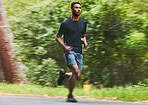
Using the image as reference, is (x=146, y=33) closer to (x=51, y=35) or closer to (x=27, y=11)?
(x=51, y=35)

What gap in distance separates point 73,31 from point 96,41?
318 centimetres

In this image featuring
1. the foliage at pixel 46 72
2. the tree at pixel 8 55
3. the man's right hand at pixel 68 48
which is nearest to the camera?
the man's right hand at pixel 68 48

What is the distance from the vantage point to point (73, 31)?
527cm

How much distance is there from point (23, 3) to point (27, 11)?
2.01 metres

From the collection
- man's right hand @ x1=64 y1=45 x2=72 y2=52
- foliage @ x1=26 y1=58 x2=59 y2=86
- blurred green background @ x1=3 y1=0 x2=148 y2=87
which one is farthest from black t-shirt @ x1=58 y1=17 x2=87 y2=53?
foliage @ x1=26 y1=58 x2=59 y2=86

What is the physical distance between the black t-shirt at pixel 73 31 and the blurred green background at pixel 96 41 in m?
2.68

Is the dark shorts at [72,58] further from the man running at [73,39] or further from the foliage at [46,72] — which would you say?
the foliage at [46,72]

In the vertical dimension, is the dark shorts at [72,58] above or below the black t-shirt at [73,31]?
below

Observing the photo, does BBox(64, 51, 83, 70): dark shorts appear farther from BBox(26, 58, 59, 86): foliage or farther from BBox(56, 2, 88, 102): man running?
BBox(26, 58, 59, 86): foliage

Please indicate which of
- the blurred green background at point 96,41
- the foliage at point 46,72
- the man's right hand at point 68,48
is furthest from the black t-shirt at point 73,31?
the foliage at point 46,72

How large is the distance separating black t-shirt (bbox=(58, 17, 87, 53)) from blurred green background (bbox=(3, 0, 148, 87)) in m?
2.68

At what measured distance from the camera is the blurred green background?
7984mm

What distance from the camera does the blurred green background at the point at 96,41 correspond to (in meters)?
7.98

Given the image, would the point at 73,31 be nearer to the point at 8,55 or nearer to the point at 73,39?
the point at 73,39
